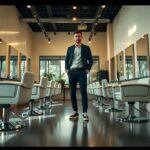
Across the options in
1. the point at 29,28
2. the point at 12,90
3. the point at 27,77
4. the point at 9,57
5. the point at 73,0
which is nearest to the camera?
the point at 73,0

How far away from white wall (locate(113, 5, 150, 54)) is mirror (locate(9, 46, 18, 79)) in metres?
4.40

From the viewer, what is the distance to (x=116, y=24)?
1243 cm

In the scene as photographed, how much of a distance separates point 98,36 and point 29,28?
3.95m

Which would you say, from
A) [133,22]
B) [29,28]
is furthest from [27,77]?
[29,28]

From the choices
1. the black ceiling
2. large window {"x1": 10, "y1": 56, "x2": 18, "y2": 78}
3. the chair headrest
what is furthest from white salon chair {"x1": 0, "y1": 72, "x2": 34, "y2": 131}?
the black ceiling

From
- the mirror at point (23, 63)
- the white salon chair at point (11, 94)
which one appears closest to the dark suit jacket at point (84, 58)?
the white salon chair at point (11, 94)

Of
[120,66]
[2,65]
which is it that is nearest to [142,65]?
[120,66]

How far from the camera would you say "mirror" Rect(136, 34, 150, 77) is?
295 inches

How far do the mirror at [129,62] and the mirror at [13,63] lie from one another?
170 inches

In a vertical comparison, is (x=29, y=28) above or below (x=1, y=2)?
above

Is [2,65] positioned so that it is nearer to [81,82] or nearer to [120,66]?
[120,66]

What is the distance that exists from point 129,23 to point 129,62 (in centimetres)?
144

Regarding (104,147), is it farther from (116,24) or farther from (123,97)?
(116,24)

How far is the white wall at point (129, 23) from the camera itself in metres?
7.81
